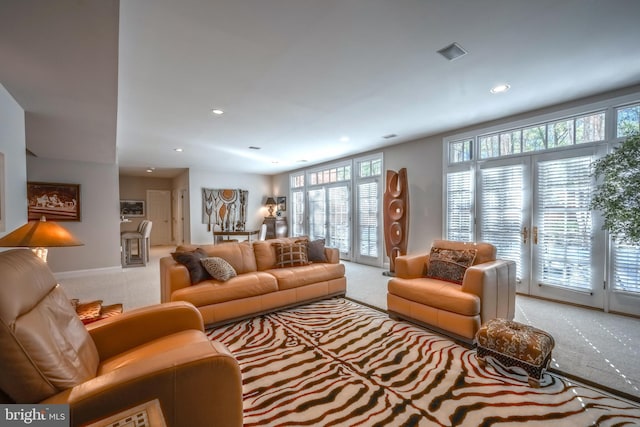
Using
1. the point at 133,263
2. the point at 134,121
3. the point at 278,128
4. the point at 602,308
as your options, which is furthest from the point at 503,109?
the point at 133,263

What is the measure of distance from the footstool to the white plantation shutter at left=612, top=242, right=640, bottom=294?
2.03m

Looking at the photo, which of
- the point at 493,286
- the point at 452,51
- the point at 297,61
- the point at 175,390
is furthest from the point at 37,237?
the point at 493,286

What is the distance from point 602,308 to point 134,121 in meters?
6.45

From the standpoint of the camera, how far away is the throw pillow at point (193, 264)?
302 cm

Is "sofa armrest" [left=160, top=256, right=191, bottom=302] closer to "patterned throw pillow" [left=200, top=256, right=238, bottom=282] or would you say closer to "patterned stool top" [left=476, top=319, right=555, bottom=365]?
"patterned throw pillow" [left=200, top=256, right=238, bottom=282]

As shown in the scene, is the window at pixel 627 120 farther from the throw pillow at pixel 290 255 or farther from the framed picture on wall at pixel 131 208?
the framed picture on wall at pixel 131 208

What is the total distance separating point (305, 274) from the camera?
359 cm

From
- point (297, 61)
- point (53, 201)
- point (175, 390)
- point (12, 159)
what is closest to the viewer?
point (175, 390)

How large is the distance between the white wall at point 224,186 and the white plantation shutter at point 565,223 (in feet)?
24.7

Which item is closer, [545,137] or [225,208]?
[545,137]

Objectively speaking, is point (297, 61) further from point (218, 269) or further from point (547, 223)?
point (547, 223)

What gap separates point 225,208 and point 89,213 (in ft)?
11.5

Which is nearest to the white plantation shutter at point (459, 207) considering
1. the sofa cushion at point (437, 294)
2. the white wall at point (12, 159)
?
the sofa cushion at point (437, 294)

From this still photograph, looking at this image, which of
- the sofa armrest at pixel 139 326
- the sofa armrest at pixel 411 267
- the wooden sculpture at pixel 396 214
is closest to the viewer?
the sofa armrest at pixel 139 326
